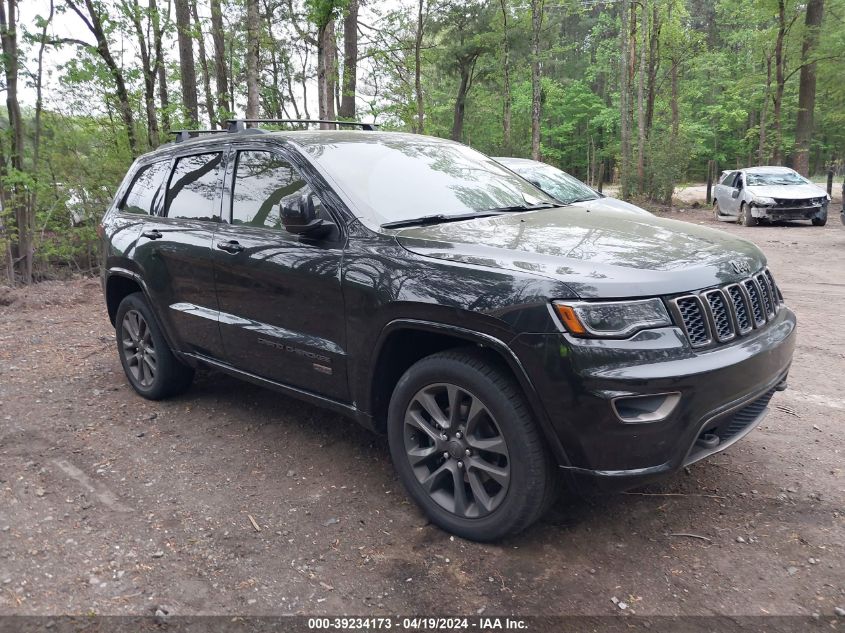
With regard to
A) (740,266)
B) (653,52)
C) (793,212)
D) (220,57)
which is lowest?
(740,266)

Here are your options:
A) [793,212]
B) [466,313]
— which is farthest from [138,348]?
[793,212]

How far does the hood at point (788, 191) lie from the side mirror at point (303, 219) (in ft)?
51.7

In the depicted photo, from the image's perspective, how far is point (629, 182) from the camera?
24047 millimetres

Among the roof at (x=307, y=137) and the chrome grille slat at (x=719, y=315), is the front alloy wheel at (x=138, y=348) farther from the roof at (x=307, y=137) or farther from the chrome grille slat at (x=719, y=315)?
the chrome grille slat at (x=719, y=315)

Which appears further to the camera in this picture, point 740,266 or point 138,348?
point 138,348

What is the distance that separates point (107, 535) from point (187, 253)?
186cm

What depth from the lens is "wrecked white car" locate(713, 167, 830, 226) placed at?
1580 cm

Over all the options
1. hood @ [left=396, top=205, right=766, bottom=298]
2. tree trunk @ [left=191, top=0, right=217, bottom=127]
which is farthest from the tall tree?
hood @ [left=396, top=205, right=766, bottom=298]

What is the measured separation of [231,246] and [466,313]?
1.82 metres

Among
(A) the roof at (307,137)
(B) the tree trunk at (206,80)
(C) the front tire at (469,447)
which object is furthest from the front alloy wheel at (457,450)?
(B) the tree trunk at (206,80)

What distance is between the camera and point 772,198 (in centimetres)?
1593

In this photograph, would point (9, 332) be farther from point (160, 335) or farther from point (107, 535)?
point (107, 535)

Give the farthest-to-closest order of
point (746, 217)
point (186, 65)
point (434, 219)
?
point (746, 217) → point (186, 65) → point (434, 219)

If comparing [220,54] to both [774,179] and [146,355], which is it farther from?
[146,355]
